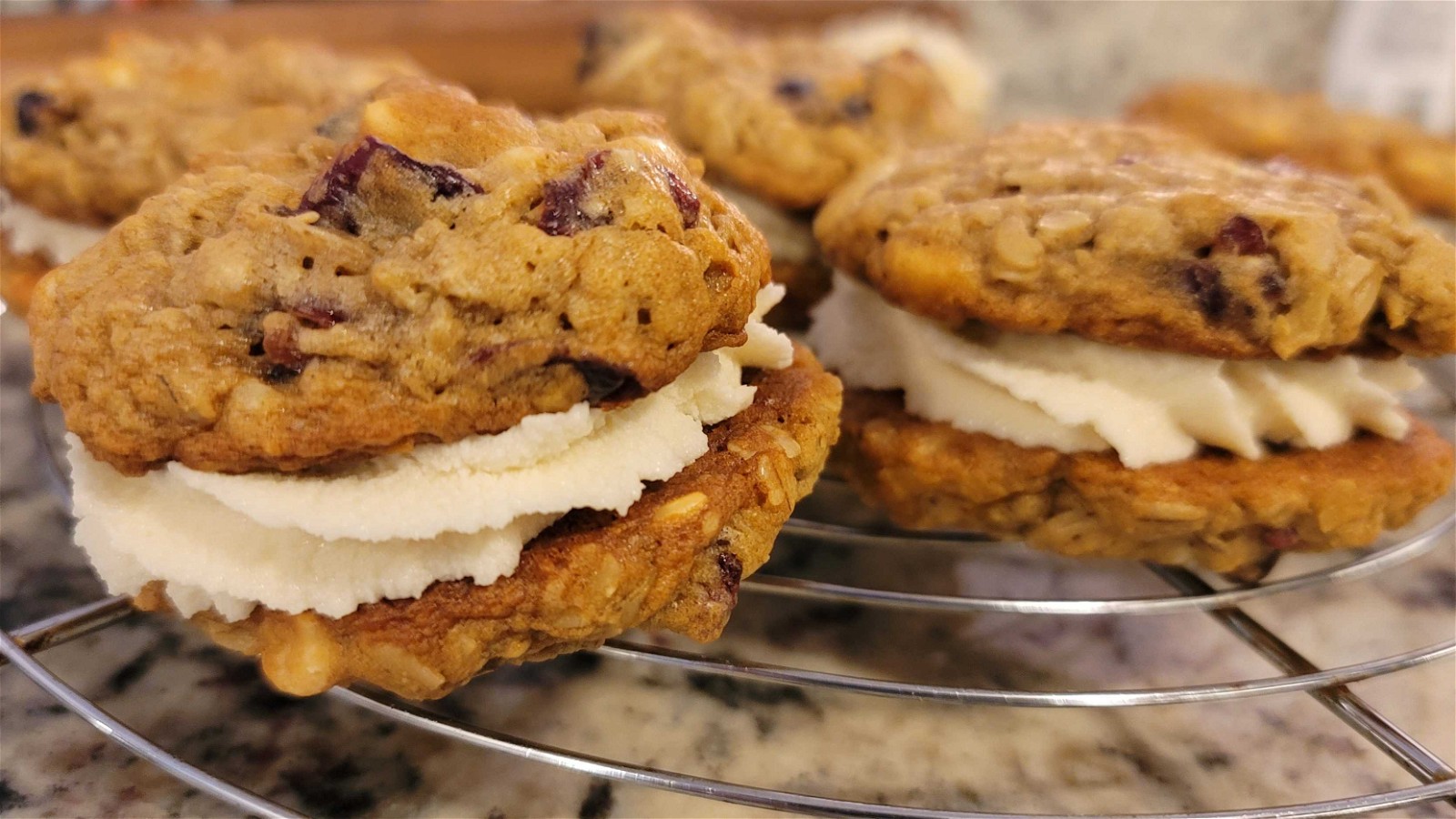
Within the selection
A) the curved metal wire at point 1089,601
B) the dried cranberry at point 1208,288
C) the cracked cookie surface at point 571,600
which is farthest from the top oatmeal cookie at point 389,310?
the dried cranberry at point 1208,288

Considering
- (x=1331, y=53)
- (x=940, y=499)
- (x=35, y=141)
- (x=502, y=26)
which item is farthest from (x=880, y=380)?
(x=1331, y=53)

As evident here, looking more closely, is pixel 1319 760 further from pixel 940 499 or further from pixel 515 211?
pixel 515 211

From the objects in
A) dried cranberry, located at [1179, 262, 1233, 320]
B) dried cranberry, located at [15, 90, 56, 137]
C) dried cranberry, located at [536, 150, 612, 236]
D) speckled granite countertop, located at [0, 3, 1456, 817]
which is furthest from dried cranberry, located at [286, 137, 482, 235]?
dried cranberry, located at [15, 90, 56, 137]

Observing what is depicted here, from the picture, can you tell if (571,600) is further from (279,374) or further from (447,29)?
(447,29)

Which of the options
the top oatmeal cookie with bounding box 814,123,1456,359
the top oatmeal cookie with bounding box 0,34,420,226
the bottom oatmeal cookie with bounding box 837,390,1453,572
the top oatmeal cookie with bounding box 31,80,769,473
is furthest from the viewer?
the top oatmeal cookie with bounding box 0,34,420,226

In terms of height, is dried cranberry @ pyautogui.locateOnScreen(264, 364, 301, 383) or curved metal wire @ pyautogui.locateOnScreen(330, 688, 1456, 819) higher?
dried cranberry @ pyautogui.locateOnScreen(264, 364, 301, 383)

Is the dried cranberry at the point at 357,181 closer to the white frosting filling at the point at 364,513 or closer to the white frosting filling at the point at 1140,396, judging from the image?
the white frosting filling at the point at 364,513

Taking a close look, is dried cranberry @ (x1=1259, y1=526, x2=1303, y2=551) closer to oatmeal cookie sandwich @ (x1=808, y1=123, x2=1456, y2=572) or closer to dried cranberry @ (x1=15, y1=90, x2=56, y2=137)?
oatmeal cookie sandwich @ (x1=808, y1=123, x2=1456, y2=572)
